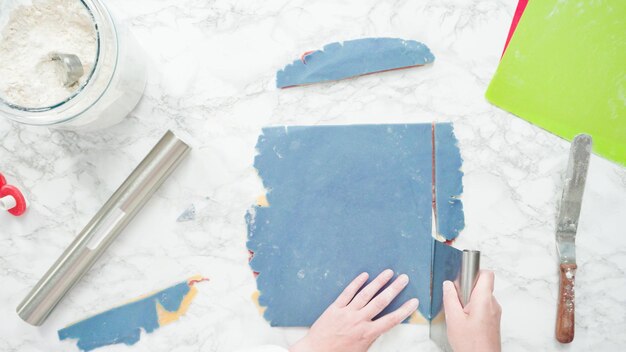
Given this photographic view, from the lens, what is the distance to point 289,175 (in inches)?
31.2

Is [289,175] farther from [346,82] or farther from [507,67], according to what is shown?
[507,67]

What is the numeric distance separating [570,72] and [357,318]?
0.56 m

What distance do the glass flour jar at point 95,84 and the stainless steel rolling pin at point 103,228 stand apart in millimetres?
117

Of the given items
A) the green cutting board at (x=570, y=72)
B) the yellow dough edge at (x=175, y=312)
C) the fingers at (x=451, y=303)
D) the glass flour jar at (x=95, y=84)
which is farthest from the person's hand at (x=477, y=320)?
the glass flour jar at (x=95, y=84)

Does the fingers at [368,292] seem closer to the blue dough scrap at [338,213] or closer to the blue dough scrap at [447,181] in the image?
the blue dough scrap at [338,213]

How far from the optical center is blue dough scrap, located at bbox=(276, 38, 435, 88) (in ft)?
2.55

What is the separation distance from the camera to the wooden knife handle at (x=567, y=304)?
76 cm

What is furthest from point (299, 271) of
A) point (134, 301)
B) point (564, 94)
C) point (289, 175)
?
point (564, 94)

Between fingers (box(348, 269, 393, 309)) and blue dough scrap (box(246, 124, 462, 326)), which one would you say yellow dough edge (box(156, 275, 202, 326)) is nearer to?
blue dough scrap (box(246, 124, 462, 326))

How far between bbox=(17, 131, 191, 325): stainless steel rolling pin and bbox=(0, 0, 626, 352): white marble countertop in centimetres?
3

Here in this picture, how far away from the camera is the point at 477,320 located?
72cm

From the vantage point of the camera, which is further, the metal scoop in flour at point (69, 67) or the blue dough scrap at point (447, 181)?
the blue dough scrap at point (447, 181)

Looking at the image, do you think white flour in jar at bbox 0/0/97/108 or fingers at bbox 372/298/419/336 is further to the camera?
fingers at bbox 372/298/419/336

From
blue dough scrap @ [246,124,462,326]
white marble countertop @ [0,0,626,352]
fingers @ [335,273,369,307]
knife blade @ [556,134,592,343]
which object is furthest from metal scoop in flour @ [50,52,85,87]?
knife blade @ [556,134,592,343]
